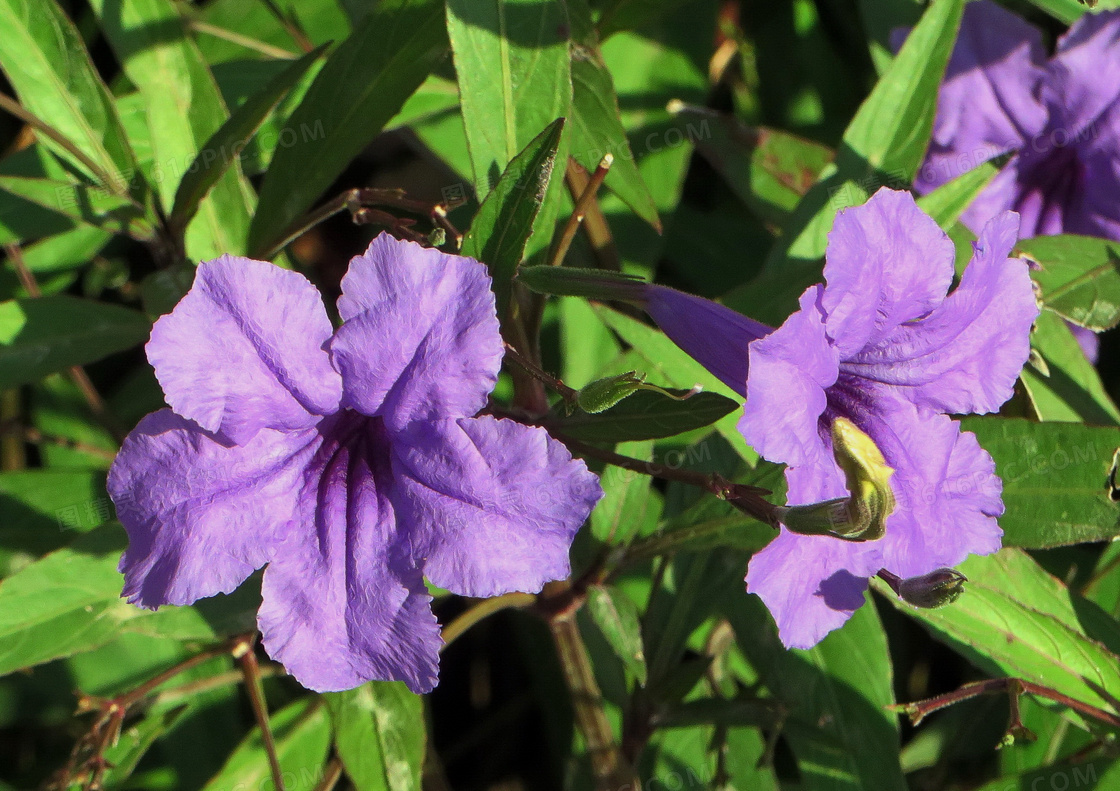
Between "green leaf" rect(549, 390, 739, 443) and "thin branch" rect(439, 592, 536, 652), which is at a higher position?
"green leaf" rect(549, 390, 739, 443)

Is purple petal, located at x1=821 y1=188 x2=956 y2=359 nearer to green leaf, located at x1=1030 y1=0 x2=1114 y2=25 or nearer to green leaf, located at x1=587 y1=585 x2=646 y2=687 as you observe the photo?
green leaf, located at x1=587 y1=585 x2=646 y2=687

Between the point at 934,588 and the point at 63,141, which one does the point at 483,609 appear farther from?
the point at 63,141

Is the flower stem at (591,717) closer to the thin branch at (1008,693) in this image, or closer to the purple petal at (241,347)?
the thin branch at (1008,693)

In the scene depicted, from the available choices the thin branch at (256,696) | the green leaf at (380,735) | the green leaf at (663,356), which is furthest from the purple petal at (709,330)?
the thin branch at (256,696)

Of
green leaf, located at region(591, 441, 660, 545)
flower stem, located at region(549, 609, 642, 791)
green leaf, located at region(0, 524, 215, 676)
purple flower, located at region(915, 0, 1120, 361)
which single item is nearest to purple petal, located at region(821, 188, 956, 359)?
green leaf, located at region(591, 441, 660, 545)

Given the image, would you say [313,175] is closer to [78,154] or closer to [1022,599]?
[78,154]

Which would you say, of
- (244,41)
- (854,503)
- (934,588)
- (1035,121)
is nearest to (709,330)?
(854,503)

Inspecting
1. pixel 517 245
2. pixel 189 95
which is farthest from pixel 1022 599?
pixel 189 95
